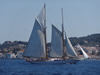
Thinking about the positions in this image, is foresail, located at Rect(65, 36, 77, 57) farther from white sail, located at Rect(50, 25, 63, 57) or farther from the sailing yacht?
white sail, located at Rect(50, 25, 63, 57)

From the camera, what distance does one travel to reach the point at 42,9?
97812mm

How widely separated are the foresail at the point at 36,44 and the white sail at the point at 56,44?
2975 millimetres

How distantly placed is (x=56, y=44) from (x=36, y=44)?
17.1 feet

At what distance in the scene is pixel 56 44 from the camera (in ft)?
303

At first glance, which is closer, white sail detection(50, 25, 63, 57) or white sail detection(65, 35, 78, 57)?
white sail detection(65, 35, 78, 57)

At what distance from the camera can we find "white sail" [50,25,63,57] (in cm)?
9206

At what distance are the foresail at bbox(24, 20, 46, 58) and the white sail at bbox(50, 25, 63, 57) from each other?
297 centimetres

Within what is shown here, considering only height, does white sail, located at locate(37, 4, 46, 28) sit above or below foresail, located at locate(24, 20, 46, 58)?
above

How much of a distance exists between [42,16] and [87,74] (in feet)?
125

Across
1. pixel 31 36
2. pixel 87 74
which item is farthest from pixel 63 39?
pixel 87 74

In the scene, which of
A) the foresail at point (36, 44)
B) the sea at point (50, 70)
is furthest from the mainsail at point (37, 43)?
the sea at point (50, 70)

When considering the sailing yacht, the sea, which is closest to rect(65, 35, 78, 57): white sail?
the sailing yacht

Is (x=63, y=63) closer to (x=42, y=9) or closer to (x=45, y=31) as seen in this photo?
(x=45, y=31)

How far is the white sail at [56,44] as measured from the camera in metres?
92.1
